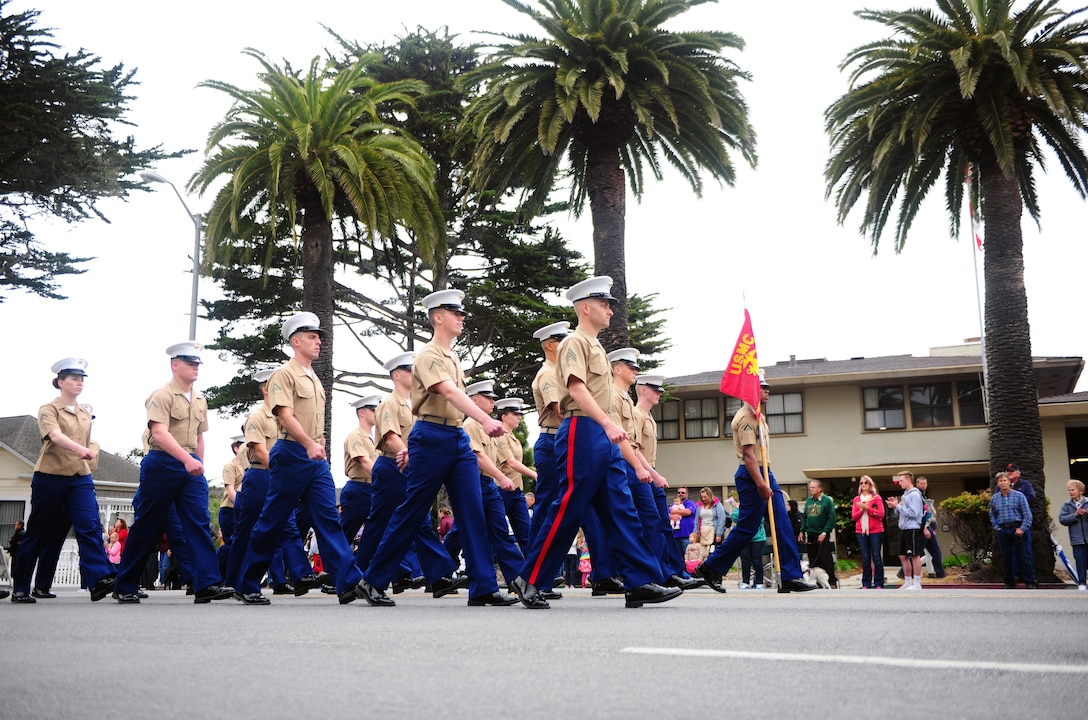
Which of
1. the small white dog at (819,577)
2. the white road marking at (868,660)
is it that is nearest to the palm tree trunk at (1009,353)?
the small white dog at (819,577)

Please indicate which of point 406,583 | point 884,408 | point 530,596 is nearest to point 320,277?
point 406,583

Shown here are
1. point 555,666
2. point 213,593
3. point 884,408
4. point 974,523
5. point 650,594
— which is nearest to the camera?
point 555,666

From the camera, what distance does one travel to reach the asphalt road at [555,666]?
9.90 ft

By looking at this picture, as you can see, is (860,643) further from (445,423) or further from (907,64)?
(907,64)

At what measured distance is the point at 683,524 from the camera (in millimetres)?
16438

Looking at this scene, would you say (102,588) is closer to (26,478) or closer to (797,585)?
(797,585)

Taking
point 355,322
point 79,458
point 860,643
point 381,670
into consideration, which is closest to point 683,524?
point 79,458

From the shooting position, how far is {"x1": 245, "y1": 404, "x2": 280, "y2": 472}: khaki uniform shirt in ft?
33.9

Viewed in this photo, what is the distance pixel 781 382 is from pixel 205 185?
19.9 metres

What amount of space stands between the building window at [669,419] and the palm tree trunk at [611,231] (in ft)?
58.7

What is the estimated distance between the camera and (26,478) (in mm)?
41062

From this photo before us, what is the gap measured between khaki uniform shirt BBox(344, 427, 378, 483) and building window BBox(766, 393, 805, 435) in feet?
84.5

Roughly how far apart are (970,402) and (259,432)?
28.0 metres

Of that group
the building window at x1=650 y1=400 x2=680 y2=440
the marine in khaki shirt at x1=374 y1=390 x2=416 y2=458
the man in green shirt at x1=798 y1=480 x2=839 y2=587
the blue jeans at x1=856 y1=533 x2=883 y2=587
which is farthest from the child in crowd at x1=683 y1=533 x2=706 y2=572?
the building window at x1=650 y1=400 x2=680 y2=440
